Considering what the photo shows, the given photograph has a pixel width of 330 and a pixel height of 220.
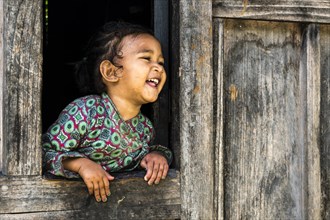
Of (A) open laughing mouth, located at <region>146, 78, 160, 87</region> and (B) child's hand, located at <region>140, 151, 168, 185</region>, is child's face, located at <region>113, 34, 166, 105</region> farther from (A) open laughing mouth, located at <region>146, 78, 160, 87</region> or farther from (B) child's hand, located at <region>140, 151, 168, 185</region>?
(B) child's hand, located at <region>140, 151, 168, 185</region>

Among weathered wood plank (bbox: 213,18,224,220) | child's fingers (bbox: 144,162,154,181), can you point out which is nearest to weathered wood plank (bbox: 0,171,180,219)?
child's fingers (bbox: 144,162,154,181)

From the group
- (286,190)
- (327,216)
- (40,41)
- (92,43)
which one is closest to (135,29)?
(92,43)

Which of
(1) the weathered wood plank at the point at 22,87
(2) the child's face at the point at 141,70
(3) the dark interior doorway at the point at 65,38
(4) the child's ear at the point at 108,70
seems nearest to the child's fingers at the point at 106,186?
(1) the weathered wood plank at the point at 22,87

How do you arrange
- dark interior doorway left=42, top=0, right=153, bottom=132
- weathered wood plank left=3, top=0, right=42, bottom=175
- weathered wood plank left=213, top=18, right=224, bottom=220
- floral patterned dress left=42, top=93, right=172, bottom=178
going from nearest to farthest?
1. weathered wood plank left=3, top=0, right=42, bottom=175
2. floral patterned dress left=42, top=93, right=172, bottom=178
3. weathered wood plank left=213, top=18, right=224, bottom=220
4. dark interior doorway left=42, top=0, right=153, bottom=132

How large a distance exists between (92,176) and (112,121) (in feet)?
1.19

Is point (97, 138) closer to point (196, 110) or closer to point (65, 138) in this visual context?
point (65, 138)

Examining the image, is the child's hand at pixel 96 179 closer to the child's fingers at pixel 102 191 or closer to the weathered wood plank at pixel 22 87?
the child's fingers at pixel 102 191

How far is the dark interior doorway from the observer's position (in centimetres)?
398

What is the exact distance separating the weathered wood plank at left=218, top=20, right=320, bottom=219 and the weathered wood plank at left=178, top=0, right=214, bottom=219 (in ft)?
0.34

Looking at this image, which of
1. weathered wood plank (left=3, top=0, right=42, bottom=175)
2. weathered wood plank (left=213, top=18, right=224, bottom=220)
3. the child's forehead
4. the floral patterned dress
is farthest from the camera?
the child's forehead

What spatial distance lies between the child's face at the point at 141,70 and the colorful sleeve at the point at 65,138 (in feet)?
0.80

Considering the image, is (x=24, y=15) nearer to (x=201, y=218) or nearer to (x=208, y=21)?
(x=208, y=21)

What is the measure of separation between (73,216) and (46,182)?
158mm

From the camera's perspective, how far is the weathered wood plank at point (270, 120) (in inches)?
93.2
